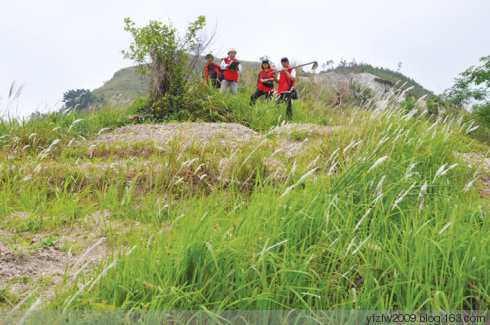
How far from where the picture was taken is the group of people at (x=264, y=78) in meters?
8.99

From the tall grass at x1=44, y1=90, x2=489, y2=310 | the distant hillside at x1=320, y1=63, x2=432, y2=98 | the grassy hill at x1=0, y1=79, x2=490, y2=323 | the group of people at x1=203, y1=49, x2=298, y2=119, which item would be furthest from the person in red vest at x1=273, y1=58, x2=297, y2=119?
the distant hillside at x1=320, y1=63, x2=432, y2=98

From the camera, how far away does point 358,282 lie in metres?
1.81

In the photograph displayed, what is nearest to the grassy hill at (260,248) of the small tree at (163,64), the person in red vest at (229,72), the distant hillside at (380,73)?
the small tree at (163,64)

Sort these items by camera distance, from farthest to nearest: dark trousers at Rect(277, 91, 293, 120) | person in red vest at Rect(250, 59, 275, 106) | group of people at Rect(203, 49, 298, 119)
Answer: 1. person in red vest at Rect(250, 59, 275, 106)
2. group of people at Rect(203, 49, 298, 119)
3. dark trousers at Rect(277, 91, 293, 120)

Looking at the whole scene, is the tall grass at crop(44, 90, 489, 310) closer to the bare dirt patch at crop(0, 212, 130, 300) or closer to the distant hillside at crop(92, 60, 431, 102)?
the bare dirt patch at crop(0, 212, 130, 300)

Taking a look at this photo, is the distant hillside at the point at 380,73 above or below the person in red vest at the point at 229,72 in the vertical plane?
above

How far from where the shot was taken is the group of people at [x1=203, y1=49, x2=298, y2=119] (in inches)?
354

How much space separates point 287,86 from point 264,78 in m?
1.04

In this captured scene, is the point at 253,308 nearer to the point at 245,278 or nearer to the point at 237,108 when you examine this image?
the point at 245,278

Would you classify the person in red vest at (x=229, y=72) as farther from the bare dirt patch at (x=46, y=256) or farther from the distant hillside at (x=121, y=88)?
the distant hillside at (x=121, y=88)

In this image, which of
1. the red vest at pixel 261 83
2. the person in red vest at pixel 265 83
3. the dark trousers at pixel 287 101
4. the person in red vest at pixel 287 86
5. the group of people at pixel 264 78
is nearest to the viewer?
the dark trousers at pixel 287 101

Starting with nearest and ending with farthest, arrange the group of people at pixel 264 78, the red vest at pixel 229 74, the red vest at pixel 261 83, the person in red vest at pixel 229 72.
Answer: the group of people at pixel 264 78, the red vest at pixel 261 83, the person in red vest at pixel 229 72, the red vest at pixel 229 74

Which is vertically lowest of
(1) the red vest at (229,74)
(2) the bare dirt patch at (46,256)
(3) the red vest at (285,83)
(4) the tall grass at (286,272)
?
(2) the bare dirt patch at (46,256)

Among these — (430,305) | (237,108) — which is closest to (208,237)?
(430,305)
